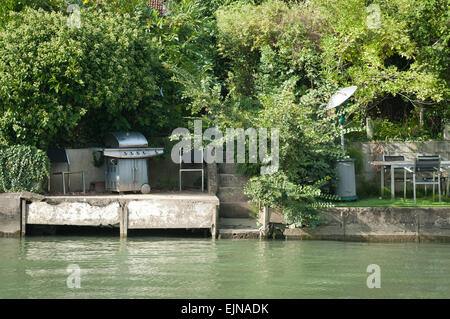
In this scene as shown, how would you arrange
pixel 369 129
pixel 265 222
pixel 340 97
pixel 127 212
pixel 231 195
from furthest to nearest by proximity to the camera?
pixel 369 129, pixel 340 97, pixel 231 195, pixel 127 212, pixel 265 222

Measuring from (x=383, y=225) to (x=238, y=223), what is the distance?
2923 millimetres

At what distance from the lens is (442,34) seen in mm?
16281

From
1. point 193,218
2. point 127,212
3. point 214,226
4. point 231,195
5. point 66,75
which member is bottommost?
point 214,226

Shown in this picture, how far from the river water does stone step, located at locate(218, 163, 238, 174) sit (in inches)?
92.6

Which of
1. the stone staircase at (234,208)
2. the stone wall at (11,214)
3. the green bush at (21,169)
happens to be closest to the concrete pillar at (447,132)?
the stone staircase at (234,208)

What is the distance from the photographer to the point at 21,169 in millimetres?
13641

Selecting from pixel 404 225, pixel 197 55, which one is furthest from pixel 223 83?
pixel 404 225

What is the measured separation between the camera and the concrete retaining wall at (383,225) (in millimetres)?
12750

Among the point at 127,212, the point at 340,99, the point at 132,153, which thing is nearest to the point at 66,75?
the point at 132,153

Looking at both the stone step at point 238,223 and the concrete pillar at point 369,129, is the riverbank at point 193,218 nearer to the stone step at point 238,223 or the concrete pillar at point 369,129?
the stone step at point 238,223

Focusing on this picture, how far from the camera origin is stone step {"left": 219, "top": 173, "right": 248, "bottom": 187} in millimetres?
14516

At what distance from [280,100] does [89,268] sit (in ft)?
17.8

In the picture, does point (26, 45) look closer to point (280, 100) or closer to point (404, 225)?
point (280, 100)

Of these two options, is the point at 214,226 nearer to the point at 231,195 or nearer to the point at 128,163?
the point at 231,195
